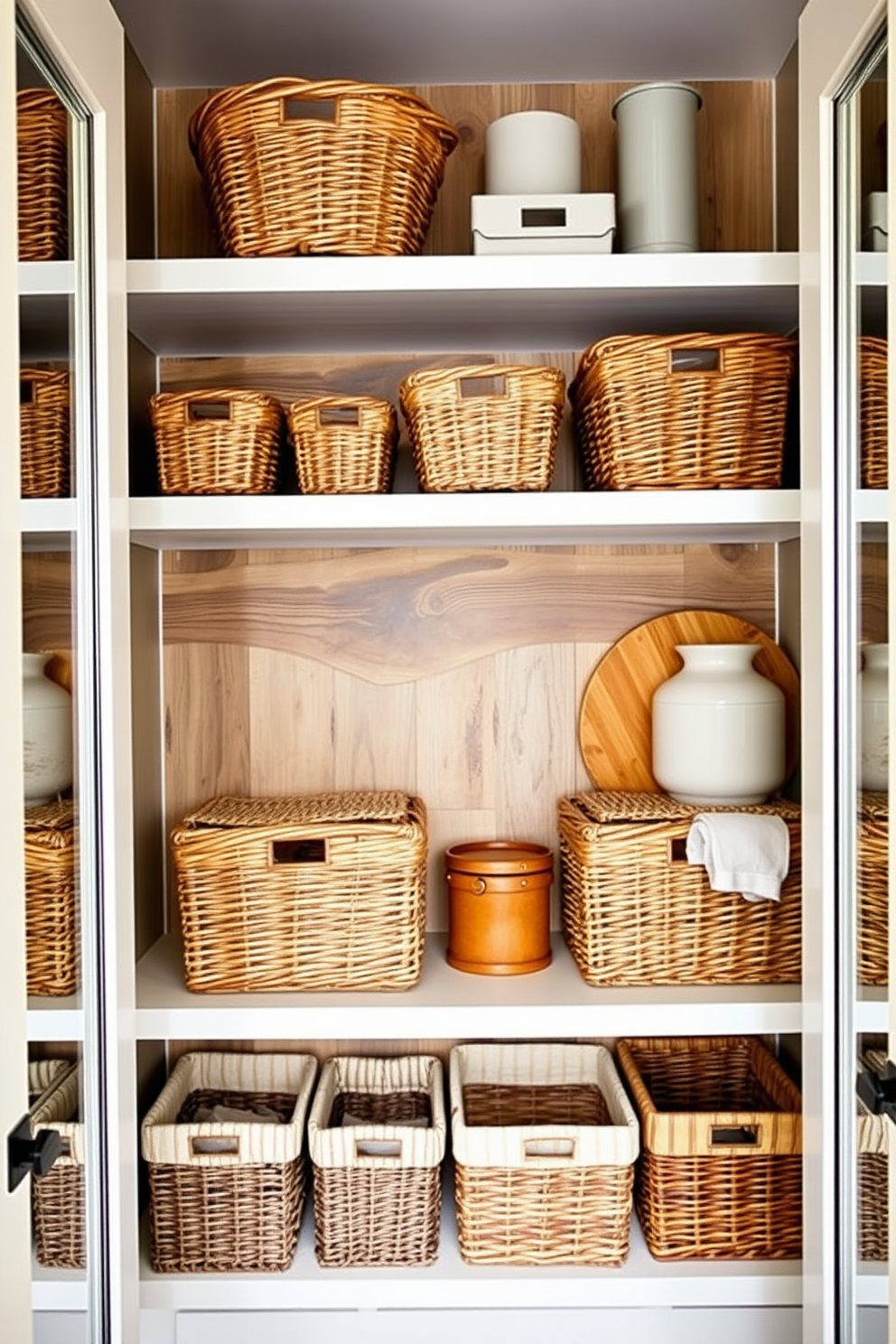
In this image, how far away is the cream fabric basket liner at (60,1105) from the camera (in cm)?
121

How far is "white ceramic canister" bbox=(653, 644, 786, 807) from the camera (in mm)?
1879

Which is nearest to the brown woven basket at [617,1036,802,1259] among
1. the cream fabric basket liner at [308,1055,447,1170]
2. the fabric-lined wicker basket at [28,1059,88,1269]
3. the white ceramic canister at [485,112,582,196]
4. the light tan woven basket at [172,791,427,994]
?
the cream fabric basket liner at [308,1055,447,1170]

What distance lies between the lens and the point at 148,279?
172 centimetres

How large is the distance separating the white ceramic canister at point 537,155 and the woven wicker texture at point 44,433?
0.81 meters

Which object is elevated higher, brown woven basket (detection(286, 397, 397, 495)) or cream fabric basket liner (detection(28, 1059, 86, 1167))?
brown woven basket (detection(286, 397, 397, 495))

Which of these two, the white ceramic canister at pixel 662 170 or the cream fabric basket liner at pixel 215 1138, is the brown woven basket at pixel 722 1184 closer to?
the cream fabric basket liner at pixel 215 1138

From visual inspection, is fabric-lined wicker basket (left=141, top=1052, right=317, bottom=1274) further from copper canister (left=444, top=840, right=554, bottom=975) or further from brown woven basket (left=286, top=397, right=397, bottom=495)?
brown woven basket (left=286, top=397, right=397, bottom=495)

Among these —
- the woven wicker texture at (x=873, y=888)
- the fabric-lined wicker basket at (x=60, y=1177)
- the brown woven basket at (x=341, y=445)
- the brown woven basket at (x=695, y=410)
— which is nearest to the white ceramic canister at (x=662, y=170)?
the brown woven basket at (x=695, y=410)

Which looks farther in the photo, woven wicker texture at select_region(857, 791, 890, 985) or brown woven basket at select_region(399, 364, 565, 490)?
brown woven basket at select_region(399, 364, 565, 490)

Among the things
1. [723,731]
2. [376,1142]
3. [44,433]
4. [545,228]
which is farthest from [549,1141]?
[545,228]

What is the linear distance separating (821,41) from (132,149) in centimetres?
106

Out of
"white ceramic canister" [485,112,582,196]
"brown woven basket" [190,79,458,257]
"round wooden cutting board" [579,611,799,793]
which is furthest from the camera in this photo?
"round wooden cutting board" [579,611,799,793]

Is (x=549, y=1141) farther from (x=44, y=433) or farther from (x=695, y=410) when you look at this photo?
(x=44, y=433)

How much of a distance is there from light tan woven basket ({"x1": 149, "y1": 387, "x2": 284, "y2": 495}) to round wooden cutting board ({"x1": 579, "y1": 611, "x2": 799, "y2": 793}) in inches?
27.9
